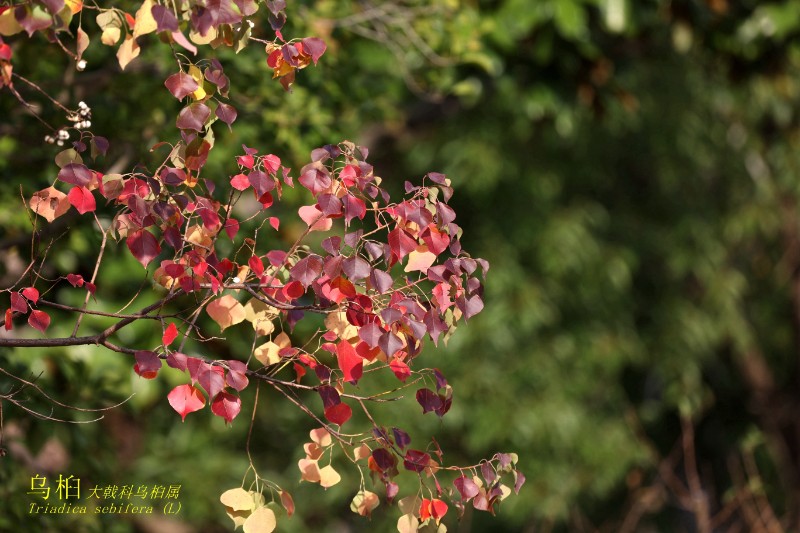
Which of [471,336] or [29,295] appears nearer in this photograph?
[29,295]

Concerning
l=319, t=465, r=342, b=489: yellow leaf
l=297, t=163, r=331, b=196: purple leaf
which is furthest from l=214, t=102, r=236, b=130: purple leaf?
l=319, t=465, r=342, b=489: yellow leaf

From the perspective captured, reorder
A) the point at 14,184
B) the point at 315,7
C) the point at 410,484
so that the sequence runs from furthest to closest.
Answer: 1. the point at 410,484
2. the point at 315,7
3. the point at 14,184

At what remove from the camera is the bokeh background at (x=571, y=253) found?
366 centimetres

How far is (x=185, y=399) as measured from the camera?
170 cm

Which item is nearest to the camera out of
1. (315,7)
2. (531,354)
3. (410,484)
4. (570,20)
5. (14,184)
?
(14,184)

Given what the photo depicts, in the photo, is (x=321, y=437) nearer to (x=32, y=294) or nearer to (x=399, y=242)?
(x=399, y=242)

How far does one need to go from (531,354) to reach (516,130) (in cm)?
162

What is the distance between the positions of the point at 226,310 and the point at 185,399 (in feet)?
0.49

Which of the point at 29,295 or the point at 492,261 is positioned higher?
the point at 29,295

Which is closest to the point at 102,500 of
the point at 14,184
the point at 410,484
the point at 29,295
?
the point at 14,184

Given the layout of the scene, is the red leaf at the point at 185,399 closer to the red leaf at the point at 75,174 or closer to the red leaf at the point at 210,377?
the red leaf at the point at 210,377

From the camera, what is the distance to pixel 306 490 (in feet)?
26.1

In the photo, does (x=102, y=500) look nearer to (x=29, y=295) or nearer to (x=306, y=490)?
(x=29, y=295)

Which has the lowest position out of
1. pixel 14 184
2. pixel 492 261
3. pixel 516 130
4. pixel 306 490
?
pixel 306 490
